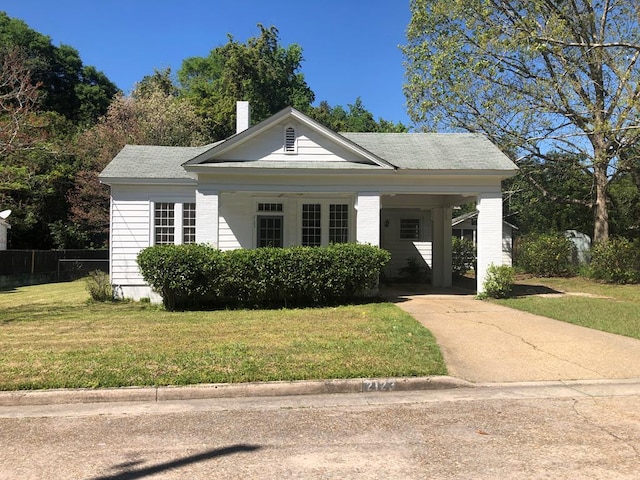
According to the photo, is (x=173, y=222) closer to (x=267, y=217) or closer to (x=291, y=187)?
(x=267, y=217)

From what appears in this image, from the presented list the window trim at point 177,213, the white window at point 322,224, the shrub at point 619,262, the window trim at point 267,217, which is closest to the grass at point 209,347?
the window trim at point 177,213

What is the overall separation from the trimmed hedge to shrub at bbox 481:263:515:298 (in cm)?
325

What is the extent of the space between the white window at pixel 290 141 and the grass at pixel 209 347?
508 centimetres

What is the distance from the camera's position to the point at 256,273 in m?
12.5

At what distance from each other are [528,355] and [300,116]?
9.42 metres

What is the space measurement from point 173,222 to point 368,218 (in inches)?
239

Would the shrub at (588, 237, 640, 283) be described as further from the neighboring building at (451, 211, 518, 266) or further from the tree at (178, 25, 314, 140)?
the tree at (178, 25, 314, 140)

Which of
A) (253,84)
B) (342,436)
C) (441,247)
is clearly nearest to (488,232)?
(441,247)

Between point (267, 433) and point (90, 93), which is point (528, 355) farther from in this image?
point (90, 93)

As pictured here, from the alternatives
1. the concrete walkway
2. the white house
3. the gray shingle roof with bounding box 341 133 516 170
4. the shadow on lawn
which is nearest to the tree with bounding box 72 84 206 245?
the white house

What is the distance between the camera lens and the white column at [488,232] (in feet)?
47.4

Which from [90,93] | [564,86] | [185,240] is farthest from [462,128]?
[90,93]

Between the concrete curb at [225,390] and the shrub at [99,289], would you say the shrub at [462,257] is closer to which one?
the shrub at [99,289]

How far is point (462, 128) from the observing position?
26.6 meters
